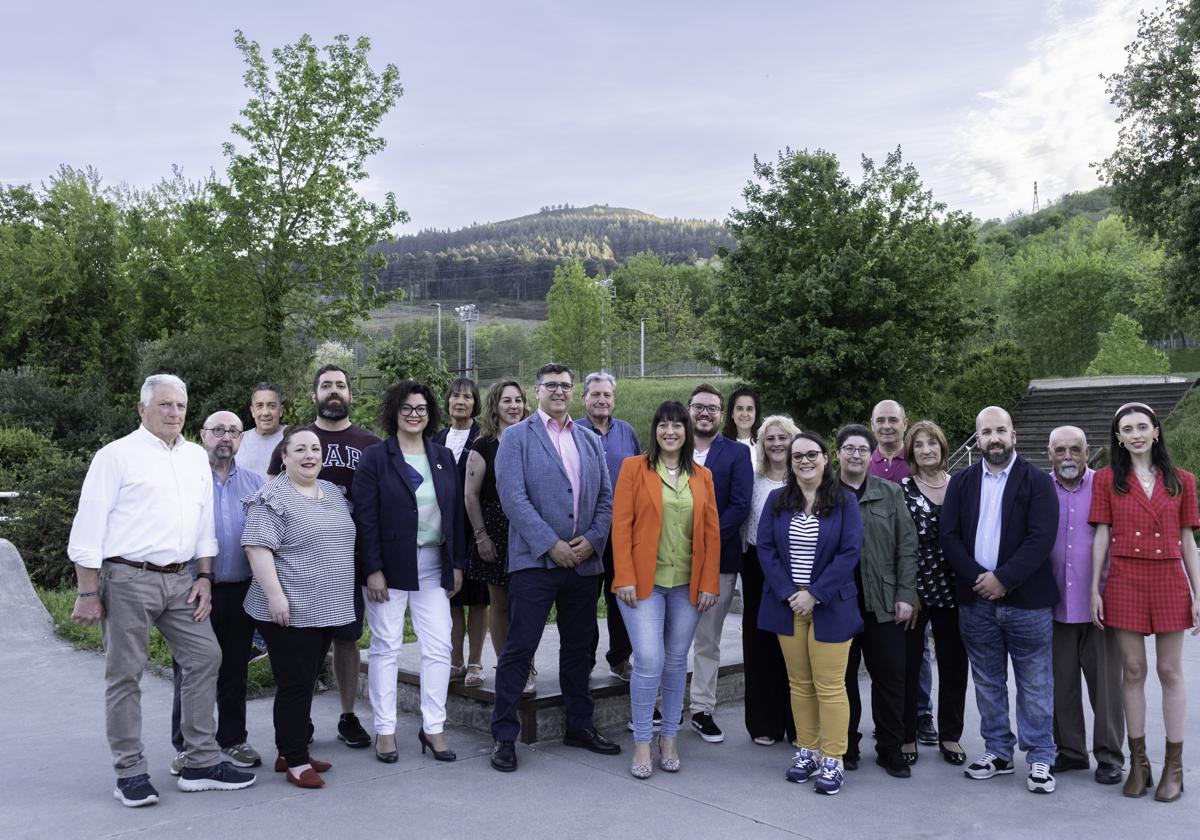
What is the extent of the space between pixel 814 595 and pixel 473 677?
223cm

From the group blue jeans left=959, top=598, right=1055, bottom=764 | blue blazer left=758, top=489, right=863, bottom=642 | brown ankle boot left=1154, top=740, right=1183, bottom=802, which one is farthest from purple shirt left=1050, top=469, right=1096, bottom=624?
blue blazer left=758, top=489, right=863, bottom=642

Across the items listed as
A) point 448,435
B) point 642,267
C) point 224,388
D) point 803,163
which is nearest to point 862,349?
point 803,163

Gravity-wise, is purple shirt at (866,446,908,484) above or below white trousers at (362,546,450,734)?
above

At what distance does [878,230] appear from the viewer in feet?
82.4

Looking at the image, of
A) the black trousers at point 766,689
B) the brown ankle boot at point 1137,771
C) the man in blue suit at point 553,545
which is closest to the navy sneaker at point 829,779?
the black trousers at point 766,689

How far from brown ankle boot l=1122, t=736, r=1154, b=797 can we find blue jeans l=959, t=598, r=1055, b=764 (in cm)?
35

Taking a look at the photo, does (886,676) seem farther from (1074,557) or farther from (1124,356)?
(1124,356)

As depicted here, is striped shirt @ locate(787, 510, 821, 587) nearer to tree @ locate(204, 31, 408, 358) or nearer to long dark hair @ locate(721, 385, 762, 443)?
long dark hair @ locate(721, 385, 762, 443)

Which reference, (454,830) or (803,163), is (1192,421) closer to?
(803,163)

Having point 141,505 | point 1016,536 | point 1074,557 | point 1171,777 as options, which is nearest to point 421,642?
point 141,505

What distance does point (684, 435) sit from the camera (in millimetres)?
5105

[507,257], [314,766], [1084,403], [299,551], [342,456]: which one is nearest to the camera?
[299,551]

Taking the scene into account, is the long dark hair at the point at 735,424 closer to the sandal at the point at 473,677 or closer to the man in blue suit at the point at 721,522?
the man in blue suit at the point at 721,522

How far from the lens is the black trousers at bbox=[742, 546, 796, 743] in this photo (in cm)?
552
